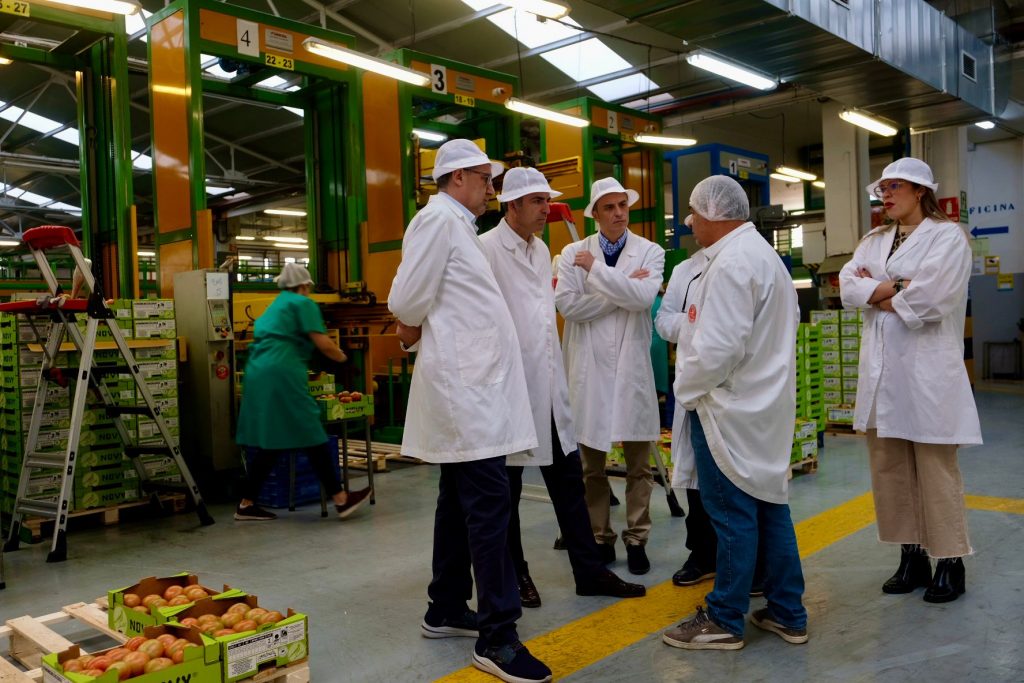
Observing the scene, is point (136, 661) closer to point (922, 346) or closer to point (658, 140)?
Result: point (922, 346)

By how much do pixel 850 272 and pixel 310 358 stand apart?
3.53 m

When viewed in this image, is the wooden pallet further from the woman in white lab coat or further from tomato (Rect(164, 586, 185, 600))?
the woman in white lab coat

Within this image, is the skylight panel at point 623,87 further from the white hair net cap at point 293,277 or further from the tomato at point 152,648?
the tomato at point 152,648

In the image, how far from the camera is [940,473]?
3.53 metres

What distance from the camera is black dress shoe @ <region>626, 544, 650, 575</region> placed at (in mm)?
4121

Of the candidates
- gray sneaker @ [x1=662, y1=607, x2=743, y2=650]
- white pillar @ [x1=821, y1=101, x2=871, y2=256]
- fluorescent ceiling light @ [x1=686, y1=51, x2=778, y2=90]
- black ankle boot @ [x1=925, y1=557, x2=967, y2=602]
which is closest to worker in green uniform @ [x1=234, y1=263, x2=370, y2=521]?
gray sneaker @ [x1=662, y1=607, x2=743, y2=650]

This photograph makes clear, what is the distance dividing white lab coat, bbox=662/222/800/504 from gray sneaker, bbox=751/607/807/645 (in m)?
0.53

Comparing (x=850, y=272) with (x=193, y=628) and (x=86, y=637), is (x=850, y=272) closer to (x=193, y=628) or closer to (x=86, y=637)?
(x=193, y=628)

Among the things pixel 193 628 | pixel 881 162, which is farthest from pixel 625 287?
pixel 881 162

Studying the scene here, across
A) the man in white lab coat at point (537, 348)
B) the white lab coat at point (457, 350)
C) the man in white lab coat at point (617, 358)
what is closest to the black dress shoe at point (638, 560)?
the man in white lab coat at point (617, 358)

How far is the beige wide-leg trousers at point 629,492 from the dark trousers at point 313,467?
2108 mm

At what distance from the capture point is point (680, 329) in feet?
12.1

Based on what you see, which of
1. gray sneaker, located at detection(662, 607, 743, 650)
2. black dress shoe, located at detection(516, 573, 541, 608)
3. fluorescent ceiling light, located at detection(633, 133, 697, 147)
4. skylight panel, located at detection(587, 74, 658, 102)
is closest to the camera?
gray sneaker, located at detection(662, 607, 743, 650)

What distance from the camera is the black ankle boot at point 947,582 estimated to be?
352 centimetres
